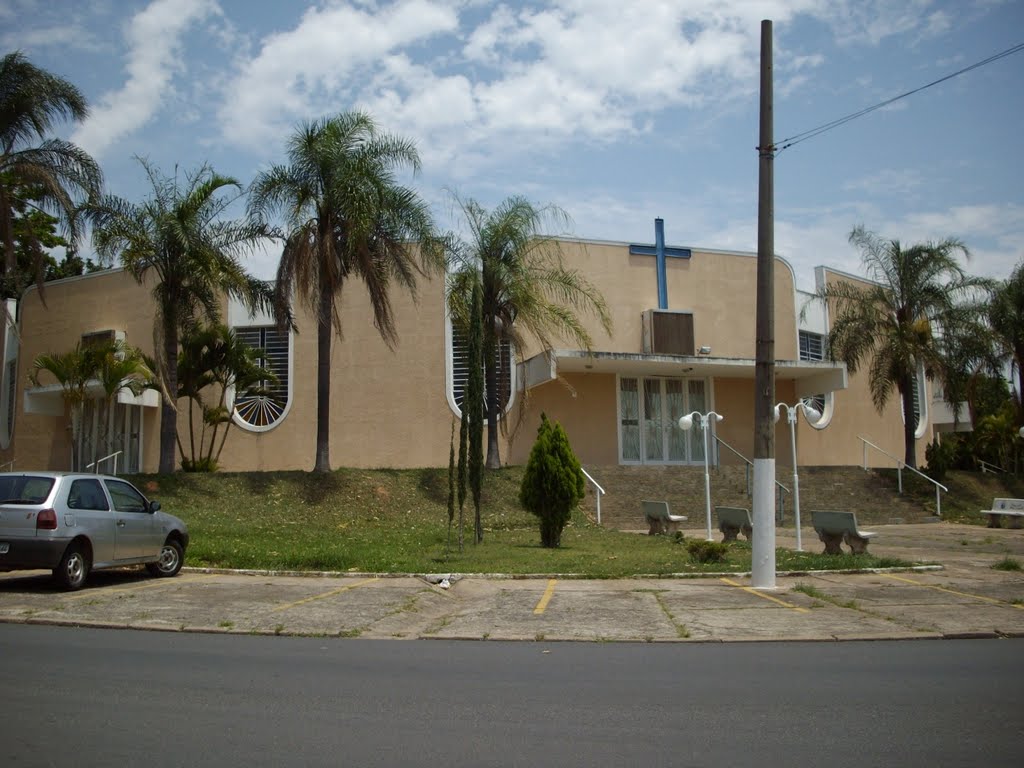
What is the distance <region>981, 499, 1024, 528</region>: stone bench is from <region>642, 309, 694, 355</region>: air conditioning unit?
10.1 metres

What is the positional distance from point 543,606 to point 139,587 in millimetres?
5394

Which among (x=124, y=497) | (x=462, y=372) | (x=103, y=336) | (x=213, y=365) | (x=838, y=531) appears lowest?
(x=838, y=531)

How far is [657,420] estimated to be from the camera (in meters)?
31.6

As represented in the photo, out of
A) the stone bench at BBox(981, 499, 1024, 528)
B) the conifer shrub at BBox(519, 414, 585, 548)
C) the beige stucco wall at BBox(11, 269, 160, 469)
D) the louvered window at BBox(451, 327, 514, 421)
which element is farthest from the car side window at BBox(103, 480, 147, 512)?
the stone bench at BBox(981, 499, 1024, 528)

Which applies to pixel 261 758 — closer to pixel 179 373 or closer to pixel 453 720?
pixel 453 720

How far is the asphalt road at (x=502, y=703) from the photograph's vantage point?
539cm

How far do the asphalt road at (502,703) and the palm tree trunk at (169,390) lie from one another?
15182mm

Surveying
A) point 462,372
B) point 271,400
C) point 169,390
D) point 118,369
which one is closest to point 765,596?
point 169,390

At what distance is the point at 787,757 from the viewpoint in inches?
210

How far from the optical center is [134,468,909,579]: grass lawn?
1488 cm

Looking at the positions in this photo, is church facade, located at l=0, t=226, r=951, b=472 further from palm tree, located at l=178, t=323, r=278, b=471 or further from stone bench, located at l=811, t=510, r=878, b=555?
stone bench, located at l=811, t=510, r=878, b=555

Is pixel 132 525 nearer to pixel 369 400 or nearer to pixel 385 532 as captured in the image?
pixel 385 532

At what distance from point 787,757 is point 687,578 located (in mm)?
8874

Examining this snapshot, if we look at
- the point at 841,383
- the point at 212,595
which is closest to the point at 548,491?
the point at 212,595
